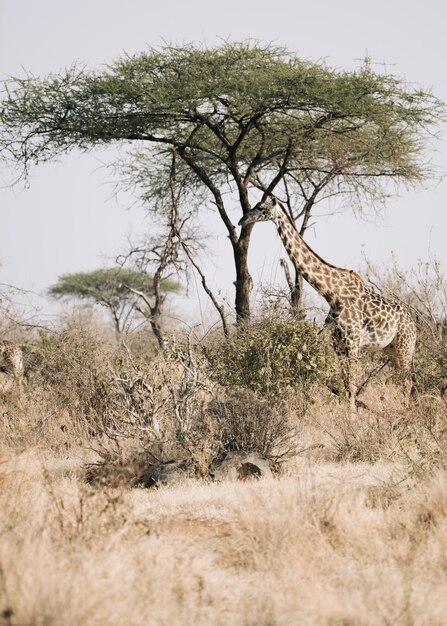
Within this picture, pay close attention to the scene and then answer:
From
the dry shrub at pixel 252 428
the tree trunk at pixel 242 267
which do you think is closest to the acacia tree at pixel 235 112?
the tree trunk at pixel 242 267

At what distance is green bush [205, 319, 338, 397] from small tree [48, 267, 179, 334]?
22241 millimetres

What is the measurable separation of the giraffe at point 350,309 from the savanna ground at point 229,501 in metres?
0.51

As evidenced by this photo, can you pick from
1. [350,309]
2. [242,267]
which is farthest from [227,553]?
[242,267]

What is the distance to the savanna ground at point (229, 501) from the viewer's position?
17.7 ft

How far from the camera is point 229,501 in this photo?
7867 mm

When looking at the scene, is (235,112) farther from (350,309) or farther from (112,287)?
(112,287)

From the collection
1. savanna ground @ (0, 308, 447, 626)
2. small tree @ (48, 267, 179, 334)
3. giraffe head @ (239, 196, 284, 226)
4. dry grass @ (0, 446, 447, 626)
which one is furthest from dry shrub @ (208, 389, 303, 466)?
small tree @ (48, 267, 179, 334)

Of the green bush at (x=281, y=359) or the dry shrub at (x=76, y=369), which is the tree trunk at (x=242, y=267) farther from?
the green bush at (x=281, y=359)

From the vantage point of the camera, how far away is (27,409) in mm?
12977

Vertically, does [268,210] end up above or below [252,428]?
above

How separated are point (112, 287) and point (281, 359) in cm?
2353

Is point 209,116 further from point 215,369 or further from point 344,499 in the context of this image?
point 344,499

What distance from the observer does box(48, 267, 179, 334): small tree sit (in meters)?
34.8

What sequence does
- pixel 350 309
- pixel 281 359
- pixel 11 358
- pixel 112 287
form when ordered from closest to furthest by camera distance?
1. pixel 281 359
2. pixel 350 309
3. pixel 11 358
4. pixel 112 287
